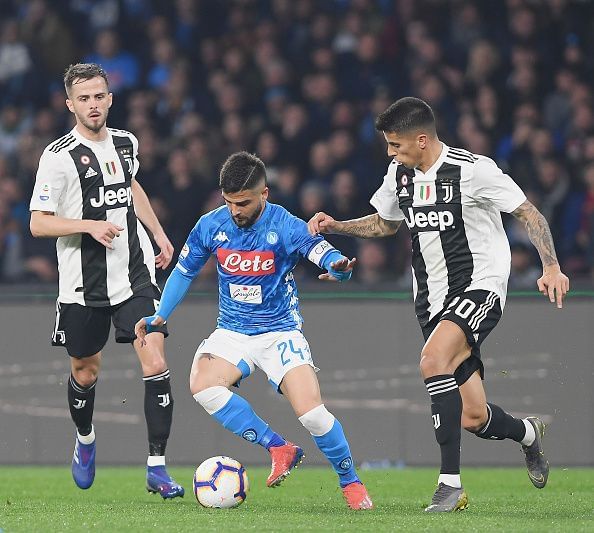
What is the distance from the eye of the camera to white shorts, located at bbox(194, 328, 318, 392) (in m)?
6.74

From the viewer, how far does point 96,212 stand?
7.12 meters

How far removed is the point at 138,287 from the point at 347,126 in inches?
198

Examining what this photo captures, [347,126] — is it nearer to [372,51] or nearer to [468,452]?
[372,51]

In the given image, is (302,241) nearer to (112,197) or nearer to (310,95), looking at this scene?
(112,197)

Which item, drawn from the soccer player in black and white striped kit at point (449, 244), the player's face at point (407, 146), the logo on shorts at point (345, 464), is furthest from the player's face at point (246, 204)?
the logo on shorts at point (345, 464)

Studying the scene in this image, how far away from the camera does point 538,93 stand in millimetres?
11805

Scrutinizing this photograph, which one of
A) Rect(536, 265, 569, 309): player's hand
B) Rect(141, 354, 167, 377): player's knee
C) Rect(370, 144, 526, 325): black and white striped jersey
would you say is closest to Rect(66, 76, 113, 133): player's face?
Rect(141, 354, 167, 377): player's knee

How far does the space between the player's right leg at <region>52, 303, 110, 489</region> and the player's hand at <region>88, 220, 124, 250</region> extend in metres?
0.70

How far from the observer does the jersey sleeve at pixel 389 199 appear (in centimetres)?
675

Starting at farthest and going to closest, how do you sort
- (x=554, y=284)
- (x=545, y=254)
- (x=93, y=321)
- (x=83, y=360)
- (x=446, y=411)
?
(x=83, y=360), (x=93, y=321), (x=446, y=411), (x=545, y=254), (x=554, y=284)

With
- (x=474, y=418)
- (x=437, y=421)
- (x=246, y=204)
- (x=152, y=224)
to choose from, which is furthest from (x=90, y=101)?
(x=474, y=418)

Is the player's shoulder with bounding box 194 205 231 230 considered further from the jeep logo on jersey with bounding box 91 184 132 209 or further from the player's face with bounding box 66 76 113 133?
the player's face with bounding box 66 76 113 133

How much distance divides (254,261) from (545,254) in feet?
4.90

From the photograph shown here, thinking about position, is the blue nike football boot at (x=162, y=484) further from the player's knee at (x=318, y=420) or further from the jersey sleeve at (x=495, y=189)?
the jersey sleeve at (x=495, y=189)
